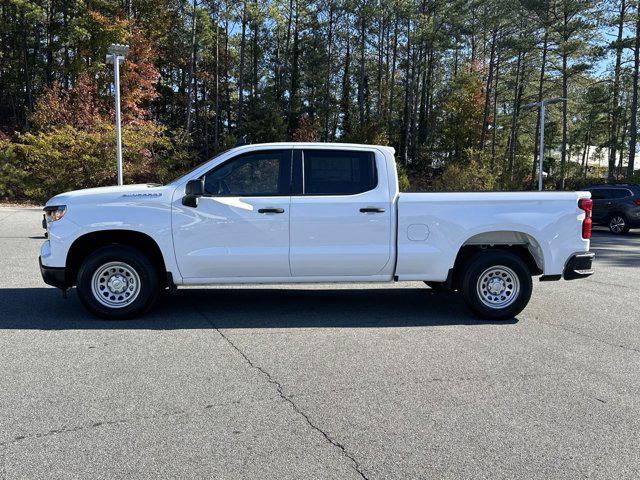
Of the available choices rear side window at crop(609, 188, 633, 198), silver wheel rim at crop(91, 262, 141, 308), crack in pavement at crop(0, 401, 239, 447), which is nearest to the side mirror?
silver wheel rim at crop(91, 262, 141, 308)

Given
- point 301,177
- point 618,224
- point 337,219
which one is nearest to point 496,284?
point 337,219

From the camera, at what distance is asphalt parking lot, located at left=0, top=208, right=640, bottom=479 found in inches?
131

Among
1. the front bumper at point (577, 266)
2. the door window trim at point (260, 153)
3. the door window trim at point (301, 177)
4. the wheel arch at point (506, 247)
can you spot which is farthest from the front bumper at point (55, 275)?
the front bumper at point (577, 266)

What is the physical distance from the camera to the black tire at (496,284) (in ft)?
21.8

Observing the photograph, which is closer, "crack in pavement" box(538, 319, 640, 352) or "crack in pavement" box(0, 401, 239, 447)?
"crack in pavement" box(0, 401, 239, 447)

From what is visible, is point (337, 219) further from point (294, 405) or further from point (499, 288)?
point (294, 405)

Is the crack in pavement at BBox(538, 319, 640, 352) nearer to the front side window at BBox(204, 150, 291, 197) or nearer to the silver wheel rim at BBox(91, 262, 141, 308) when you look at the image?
the front side window at BBox(204, 150, 291, 197)

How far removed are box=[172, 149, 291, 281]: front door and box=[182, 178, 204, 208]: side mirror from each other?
0.25 feet

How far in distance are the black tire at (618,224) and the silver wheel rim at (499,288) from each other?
52.7 feet

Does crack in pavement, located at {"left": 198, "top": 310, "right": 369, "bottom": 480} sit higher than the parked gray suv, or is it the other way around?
the parked gray suv

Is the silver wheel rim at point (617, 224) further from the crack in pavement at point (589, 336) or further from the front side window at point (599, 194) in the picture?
the crack in pavement at point (589, 336)

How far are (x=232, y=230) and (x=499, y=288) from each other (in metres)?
3.27

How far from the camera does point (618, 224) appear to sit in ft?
66.9

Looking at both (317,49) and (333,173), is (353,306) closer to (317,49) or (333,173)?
(333,173)
